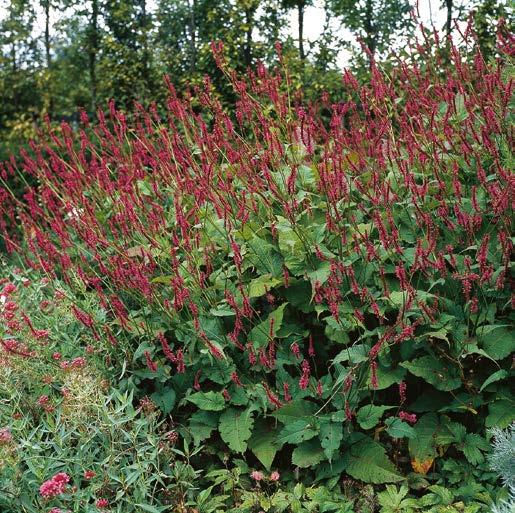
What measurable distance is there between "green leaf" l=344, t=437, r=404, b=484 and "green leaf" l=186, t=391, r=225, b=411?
63 centimetres

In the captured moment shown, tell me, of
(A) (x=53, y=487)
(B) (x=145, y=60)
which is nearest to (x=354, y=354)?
(A) (x=53, y=487)

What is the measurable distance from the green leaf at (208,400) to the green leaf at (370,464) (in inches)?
24.9

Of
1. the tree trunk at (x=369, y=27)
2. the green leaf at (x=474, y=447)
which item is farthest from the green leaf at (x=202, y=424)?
the tree trunk at (x=369, y=27)

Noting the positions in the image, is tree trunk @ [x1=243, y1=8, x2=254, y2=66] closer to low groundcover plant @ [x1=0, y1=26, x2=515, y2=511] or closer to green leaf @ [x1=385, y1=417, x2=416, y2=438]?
low groundcover plant @ [x1=0, y1=26, x2=515, y2=511]

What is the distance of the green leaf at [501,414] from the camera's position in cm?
319

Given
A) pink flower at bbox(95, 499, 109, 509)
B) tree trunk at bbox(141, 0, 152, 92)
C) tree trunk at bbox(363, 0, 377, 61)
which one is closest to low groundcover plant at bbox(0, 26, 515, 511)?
pink flower at bbox(95, 499, 109, 509)

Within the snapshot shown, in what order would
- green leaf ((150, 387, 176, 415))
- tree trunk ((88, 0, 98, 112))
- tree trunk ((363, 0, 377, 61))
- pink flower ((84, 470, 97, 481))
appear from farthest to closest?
tree trunk ((88, 0, 98, 112)) → tree trunk ((363, 0, 377, 61)) → green leaf ((150, 387, 176, 415)) → pink flower ((84, 470, 97, 481))

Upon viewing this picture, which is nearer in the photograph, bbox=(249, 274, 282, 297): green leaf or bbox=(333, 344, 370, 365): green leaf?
bbox=(333, 344, 370, 365): green leaf

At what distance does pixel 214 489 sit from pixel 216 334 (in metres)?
0.74

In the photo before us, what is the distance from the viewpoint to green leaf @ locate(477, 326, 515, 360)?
321cm

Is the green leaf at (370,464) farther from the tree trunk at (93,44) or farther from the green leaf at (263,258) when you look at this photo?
the tree trunk at (93,44)

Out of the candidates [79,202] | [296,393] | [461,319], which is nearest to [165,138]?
[79,202]

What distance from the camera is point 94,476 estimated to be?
2955mm

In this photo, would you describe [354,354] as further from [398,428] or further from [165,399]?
[165,399]
